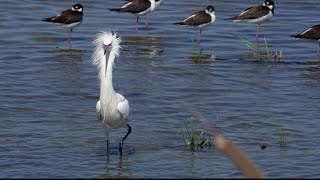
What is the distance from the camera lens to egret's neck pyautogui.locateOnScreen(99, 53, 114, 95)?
7754mm

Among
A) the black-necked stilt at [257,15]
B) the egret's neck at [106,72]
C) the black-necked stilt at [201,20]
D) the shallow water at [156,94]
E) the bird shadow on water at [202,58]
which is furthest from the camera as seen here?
the black-necked stilt at [257,15]

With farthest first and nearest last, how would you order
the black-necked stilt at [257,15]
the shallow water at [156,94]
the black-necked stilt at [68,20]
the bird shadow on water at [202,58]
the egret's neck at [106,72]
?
the black-necked stilt at [257,15] → the black-necked stilt at [68,20] → the bird shadow on water at [202,58] → the shallow water at [156,94] → the egret's neck at [106,72]

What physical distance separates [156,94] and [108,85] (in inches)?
151

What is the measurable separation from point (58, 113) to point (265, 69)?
4615 millimetres

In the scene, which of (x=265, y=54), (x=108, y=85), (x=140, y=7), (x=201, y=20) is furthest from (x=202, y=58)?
(x=108, y=85)

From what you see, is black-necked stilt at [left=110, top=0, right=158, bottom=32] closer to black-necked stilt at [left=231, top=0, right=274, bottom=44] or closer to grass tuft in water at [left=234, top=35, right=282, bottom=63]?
black-necked stilt at [left=231, top=0, right=274, bottom=44]

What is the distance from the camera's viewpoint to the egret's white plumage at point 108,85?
7777 millimetres

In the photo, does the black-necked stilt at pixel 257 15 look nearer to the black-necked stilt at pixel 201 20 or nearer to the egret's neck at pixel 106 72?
the black-necked stilt at pixel 201 20

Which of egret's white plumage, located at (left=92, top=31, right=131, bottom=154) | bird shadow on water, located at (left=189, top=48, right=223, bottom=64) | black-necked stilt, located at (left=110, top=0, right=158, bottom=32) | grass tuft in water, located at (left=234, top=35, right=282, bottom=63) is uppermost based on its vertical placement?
egret's white plumage, located at (left=92, top=31, right=131, bottom=154)

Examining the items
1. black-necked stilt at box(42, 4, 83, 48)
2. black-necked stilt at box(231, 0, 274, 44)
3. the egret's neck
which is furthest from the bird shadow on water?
the egret's neck

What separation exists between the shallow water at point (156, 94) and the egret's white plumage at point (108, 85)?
1.50 ft

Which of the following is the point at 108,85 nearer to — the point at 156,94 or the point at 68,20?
the point at 156,94

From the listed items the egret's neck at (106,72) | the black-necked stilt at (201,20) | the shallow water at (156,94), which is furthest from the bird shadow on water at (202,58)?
the egret's neck at (106,72)

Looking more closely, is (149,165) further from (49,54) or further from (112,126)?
(49,54)
